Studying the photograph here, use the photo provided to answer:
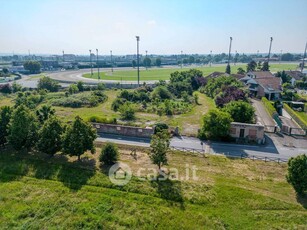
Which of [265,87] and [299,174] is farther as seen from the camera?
[265,87]

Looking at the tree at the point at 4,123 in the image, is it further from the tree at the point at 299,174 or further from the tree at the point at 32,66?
the tree at the point at 32,66

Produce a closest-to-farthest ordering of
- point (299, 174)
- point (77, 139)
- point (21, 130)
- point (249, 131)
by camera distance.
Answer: point (299, 174) < point (77, 139) < point (21, 130) < point (249, 131)

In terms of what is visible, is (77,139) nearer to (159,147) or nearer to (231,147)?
(159,147)

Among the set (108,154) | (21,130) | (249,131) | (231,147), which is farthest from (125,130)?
(249,131)

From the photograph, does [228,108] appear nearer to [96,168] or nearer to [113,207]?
[96,168]

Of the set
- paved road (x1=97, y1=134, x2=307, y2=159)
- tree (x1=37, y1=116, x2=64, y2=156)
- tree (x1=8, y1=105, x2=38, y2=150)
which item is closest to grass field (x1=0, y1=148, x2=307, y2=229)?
tree (x1=37, y1=116, x2=64, y2=156)

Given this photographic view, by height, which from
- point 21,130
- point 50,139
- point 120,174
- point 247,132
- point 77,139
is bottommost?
point 120,174

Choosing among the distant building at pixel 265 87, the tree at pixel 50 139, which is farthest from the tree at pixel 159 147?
the distant building at pixel 265 87

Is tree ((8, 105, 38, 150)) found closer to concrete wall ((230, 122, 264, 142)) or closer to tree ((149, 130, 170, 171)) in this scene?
tree ((149, 130, 170, 171))
